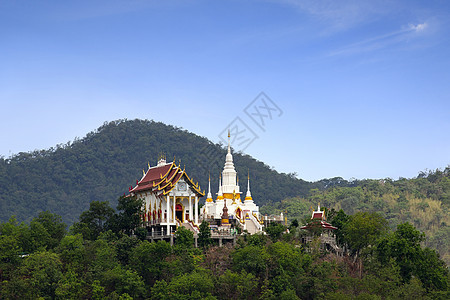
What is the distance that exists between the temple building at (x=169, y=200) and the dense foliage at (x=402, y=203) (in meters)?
41.8

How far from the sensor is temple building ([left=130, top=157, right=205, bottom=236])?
51.2 meters

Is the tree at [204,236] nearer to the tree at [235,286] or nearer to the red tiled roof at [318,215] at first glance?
the tree at [235,286]

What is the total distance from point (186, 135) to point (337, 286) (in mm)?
88284

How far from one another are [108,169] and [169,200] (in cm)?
7177

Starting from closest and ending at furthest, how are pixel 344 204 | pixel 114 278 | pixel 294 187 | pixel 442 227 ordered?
pixel 114 278 < pixel 442 227 < pixel 344 204 < pixel 294 187

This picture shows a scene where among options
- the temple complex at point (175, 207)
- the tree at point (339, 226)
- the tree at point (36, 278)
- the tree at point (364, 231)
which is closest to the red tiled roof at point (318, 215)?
the tree at point (339, 226)

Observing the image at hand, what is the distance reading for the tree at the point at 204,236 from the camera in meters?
49.1

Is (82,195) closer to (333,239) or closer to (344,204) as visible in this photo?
(344,204)

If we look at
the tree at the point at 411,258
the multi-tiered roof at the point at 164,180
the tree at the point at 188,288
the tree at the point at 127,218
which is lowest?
the tree at the point at 188,288

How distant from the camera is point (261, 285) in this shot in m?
45.8

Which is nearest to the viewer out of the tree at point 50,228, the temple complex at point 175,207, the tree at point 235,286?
the tree at point 235,286

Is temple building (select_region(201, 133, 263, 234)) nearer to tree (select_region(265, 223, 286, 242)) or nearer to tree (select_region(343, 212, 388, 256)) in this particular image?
tree (select_region(265, 223, 286, 242))

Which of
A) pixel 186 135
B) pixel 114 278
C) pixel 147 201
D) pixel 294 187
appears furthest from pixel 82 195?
pixel 114 278

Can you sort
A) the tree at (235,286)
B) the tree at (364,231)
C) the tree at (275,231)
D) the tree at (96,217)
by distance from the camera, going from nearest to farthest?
the tree at (235,286) < the tree at (364,231) < the tree at (275,231) < the tree at (96,217)
